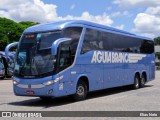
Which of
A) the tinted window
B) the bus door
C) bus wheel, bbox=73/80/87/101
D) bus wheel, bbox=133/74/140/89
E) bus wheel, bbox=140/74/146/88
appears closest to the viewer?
the bus door

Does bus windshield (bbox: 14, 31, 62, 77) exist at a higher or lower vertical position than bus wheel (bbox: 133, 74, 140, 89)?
higher

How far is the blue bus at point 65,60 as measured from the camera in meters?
13.9

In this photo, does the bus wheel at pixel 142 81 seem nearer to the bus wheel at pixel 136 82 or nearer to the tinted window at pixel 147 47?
the bus wheel at pixel 136 82

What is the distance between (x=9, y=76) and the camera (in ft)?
125

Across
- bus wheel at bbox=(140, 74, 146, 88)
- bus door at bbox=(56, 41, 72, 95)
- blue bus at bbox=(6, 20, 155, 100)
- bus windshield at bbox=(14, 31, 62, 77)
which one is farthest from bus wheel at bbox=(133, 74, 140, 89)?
bus windshield at bbox=(14, 31, 62, 77)

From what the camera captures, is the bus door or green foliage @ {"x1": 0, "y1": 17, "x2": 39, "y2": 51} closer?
the bus door

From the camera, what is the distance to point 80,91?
15.6 meters

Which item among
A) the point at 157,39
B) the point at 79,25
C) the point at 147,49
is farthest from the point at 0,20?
the point at 157,39

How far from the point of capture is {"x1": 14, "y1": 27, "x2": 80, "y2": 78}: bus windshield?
1393 centimetres

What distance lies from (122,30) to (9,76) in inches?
786

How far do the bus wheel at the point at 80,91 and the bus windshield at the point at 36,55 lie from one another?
2.00 metres

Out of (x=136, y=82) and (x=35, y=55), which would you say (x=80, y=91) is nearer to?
(x=35, y=55)

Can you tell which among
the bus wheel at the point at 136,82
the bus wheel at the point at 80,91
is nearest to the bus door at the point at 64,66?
the bus wheel at the point at 80,91

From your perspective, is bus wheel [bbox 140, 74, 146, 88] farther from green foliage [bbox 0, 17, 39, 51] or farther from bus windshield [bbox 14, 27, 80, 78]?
green foliage [bbox 0, 17, 39, 51]
